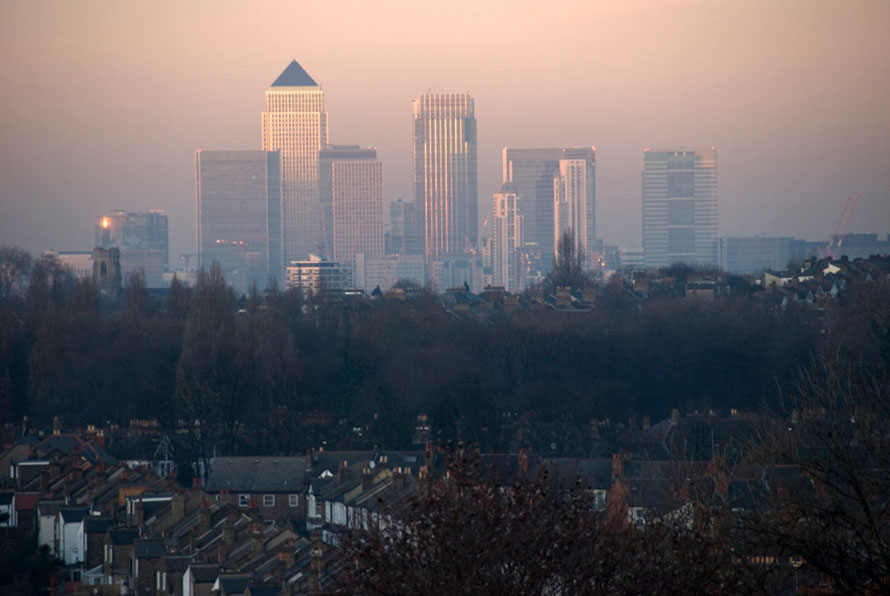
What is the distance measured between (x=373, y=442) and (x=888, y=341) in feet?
37.3

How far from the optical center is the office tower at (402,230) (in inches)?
6102

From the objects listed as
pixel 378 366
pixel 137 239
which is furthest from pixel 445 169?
pixel 378 366

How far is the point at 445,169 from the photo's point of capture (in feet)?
511

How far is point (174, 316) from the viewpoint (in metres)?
47.5

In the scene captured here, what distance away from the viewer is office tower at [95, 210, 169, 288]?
134 meters

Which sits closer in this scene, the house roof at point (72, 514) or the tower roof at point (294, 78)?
the house roof at point (72, 514)

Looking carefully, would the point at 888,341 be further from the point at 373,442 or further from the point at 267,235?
the point at 267,235

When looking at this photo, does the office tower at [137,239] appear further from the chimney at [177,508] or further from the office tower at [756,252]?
the chimney at [177,508]

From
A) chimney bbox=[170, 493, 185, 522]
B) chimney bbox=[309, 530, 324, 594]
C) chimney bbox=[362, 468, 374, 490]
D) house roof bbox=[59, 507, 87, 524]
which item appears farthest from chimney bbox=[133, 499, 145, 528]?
chimney bbox=[309, 530, 324, 594]

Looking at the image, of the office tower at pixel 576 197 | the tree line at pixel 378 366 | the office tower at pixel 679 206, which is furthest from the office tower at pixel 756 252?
the tree line at pixel 378 366

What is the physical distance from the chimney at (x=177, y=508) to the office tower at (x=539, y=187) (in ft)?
405

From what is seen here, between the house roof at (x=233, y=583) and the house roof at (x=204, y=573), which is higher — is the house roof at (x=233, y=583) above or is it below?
above

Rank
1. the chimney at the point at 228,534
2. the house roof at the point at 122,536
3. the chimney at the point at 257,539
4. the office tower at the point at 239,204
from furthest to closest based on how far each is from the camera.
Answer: the office tower at the point at 239,204, the house roof at the point at 122,536, the chimney at the point at 228,534, the chimney at the point at 257,539

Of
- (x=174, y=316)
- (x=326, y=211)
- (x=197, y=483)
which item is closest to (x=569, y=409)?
(x=197, y=483)
